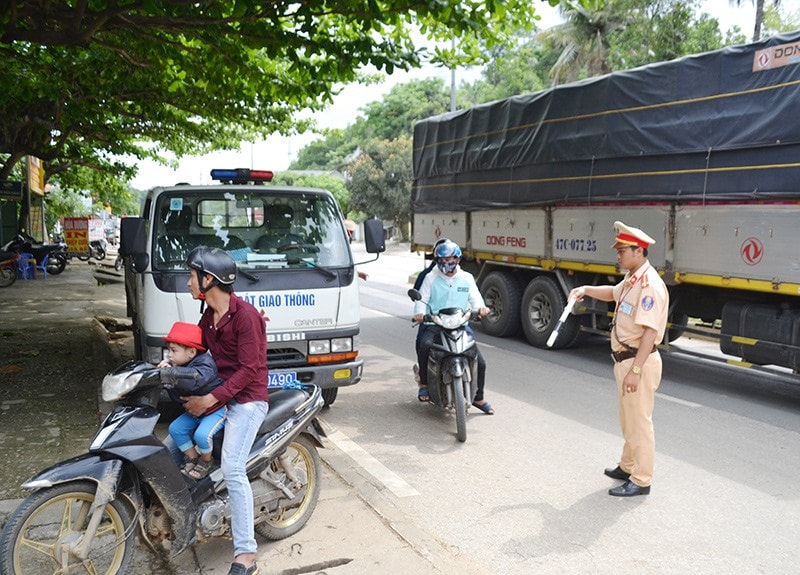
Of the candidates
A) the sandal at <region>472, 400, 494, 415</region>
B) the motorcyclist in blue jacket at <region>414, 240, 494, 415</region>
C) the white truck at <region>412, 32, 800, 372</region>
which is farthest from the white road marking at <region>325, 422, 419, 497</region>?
the white truck at <region>412, 32, 800, 372</region>

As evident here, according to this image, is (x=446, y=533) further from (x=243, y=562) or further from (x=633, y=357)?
(x=633, y=357)

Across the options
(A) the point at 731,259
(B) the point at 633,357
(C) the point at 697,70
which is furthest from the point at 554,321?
(B) the point at 633,357

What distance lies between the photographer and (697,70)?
25.0 feet

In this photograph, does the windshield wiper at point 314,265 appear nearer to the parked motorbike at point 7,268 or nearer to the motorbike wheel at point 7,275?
the parked motorbike at point 7,268

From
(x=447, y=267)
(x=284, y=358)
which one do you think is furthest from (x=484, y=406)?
(x=284, y=358)

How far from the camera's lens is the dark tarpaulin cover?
681 centimetres

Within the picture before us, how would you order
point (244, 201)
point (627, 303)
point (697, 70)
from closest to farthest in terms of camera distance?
point (627, 303) → point (244, 201) → point (697, 70)

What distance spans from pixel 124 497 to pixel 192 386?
0.56 metres

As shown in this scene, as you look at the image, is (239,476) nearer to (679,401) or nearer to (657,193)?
(679,401)

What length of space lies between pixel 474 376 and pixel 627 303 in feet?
6.31

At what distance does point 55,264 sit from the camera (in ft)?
69.3

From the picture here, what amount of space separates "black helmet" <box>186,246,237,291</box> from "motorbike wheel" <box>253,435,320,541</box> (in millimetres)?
1073

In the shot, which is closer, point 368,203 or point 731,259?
point 731,259

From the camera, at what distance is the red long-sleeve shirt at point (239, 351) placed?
11.0ft
